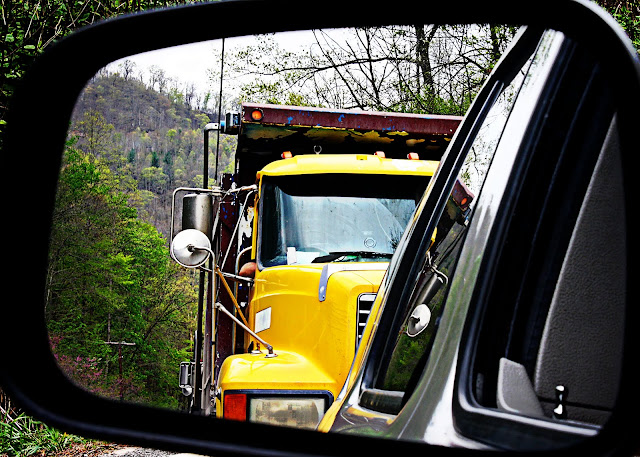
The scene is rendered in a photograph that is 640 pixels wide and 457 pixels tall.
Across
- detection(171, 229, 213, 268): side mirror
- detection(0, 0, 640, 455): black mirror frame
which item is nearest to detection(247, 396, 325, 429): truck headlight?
detection(171, 229, 213, 268): side mirror

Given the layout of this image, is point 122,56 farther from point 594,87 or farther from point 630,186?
point 630,186

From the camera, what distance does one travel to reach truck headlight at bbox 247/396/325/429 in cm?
406

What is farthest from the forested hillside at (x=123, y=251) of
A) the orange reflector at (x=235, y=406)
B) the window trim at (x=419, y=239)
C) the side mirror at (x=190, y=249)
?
the window trim at (x=419, y=239)

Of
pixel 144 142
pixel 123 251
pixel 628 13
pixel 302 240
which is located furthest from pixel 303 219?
pixel 144 142

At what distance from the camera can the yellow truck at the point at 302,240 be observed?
4219 mm

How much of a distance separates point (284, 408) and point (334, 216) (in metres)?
1.58

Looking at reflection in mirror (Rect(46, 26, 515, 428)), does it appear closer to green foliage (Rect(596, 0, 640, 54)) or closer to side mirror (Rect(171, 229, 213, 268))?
side mirror (Rect(171, 229, 213, 268))

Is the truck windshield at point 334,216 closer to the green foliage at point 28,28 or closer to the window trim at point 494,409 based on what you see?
the window trim at point 494,409

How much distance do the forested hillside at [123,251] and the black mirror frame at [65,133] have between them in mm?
8091

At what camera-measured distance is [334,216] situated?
5207mm

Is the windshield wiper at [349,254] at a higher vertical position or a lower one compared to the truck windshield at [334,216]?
lower

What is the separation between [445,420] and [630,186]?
0.50 metres

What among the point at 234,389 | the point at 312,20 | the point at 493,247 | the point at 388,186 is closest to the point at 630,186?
the point at 493,247

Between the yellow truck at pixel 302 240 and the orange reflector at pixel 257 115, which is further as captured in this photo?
the orange reflector at pixel 257 115
